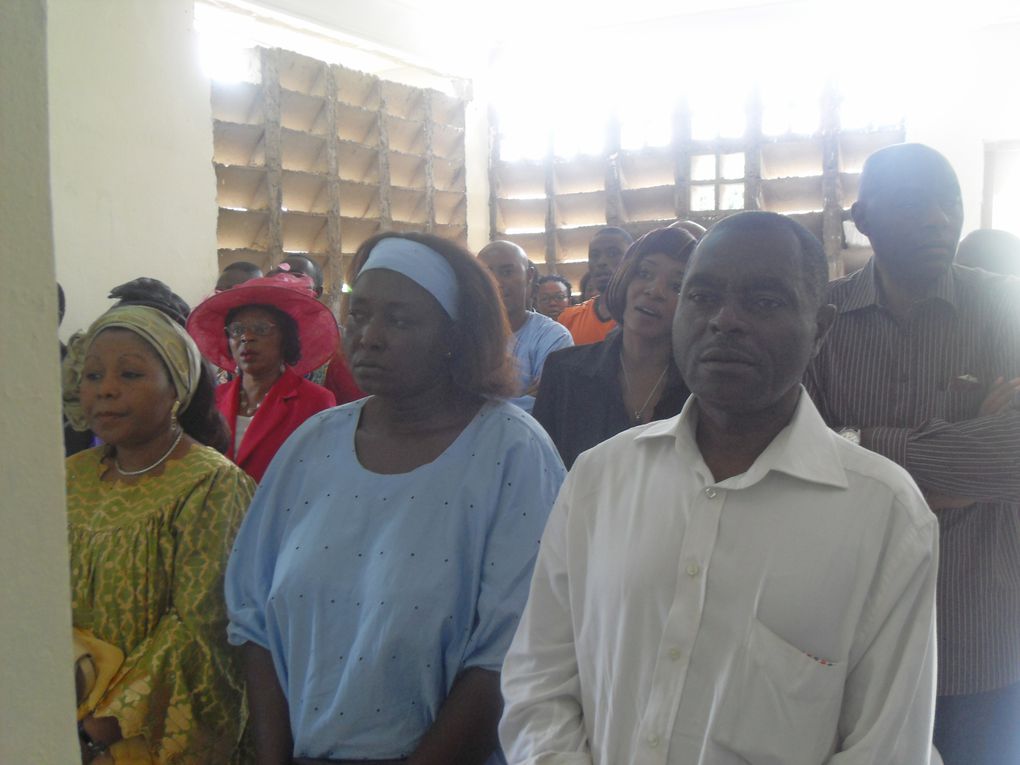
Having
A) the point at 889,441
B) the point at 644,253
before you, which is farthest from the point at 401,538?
the point at 644,253

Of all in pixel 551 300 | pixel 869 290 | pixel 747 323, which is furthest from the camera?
pixel 551 300

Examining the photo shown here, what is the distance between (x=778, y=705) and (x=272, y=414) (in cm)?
218

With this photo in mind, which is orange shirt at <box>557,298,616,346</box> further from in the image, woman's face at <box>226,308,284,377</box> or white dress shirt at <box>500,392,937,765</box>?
white dress shirt at <box>500,392,937,765</box>

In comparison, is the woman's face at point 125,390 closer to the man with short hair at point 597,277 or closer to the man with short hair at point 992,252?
the man with short hair at point 597,277

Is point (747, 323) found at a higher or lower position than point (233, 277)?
lower

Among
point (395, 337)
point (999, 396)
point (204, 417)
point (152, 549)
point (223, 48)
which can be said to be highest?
point (223, 48)

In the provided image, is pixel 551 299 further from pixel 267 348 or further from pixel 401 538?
pixel 401 538

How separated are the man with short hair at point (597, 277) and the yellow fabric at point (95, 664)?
9.25 feet

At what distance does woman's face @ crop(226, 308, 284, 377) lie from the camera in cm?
303

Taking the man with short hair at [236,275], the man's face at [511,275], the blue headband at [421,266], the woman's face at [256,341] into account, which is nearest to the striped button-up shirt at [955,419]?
the blue headband at [421,266]

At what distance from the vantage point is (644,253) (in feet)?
7.47

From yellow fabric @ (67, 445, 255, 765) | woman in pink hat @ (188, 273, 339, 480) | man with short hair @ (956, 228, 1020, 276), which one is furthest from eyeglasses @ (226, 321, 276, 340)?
man with short hair @ (956, 228, 1020, 276)

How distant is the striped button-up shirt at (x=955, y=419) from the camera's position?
1.61 m

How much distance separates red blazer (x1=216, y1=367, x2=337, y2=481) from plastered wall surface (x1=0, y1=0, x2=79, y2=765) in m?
2.20
